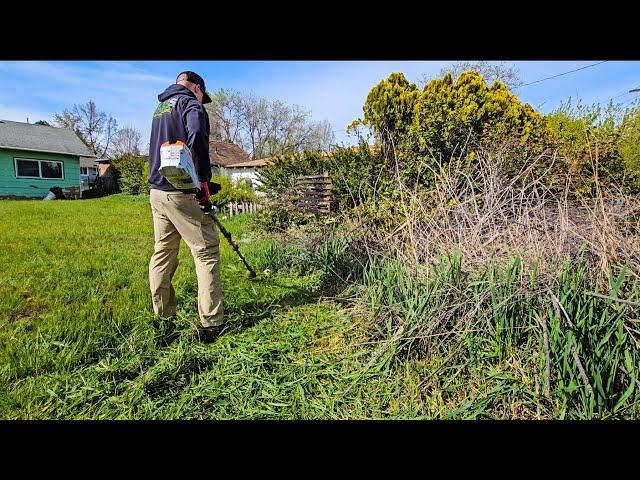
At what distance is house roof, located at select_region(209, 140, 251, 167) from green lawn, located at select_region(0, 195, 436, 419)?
22962 millimetres

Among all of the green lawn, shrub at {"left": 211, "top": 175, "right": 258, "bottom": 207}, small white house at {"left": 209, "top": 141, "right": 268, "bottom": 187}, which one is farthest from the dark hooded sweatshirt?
small white house at {"left": 209, "top": 141, "right": 268, "bottom": 187}

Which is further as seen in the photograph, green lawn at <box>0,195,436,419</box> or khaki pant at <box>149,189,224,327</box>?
khaki pant at <box>149,189,224,327</box>

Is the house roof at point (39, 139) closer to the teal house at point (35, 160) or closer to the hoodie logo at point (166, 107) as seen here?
the teal house at point (35, 160)

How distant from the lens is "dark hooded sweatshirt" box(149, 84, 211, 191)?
7.75 ft

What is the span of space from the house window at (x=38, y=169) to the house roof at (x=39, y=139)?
2.38 feet

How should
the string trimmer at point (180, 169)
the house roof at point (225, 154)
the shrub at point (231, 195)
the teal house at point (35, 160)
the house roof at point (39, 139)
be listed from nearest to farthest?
the string trimmer at point (180, 169) → the shrub at point (231, 195) → the teal house at point (35, 160) → the house roof at point (39, 139) → the house roof at point (225, 154)

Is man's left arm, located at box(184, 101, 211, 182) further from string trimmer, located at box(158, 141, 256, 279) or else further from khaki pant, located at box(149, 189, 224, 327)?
khaki pant, located at box(149, 189, 224, 327)

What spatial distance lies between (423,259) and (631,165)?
11.6ft

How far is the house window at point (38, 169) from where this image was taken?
16797mm

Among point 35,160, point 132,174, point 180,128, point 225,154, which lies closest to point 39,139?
point 35,160

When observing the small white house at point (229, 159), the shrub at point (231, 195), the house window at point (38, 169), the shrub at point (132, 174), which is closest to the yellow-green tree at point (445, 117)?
A: the shrub at point (231, 195)
